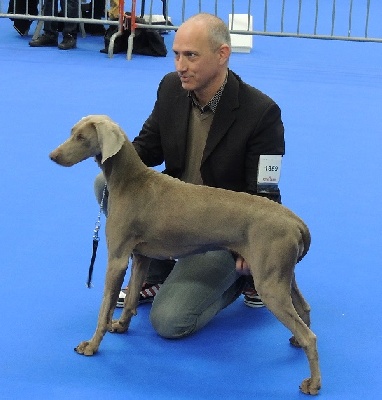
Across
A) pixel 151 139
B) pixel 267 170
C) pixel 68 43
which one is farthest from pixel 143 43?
pixel 267 170

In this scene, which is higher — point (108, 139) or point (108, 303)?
point (108, 139)

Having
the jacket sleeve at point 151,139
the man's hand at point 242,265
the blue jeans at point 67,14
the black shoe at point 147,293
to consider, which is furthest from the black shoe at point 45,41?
the man's hand at point 242,265

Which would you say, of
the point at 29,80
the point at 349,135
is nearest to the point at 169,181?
the point at 349,135

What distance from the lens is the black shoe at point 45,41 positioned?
898cm

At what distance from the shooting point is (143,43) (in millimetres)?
8977

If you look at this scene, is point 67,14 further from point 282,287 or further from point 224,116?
point 282,287

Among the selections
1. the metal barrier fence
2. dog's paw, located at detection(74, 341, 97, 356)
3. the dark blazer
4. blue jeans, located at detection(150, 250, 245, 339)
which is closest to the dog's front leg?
dog's paw, located at detection(74, 341, 97, 356)

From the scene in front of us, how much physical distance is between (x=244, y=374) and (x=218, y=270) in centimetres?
54

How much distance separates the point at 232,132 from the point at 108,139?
65 centimetres

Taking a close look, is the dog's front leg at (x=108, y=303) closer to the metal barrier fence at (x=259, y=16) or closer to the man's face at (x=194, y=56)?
the man's face at (x=194, y=56)

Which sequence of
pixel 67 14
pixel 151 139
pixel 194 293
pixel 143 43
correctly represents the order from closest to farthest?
pixel 194 293 < pixel 151 139 < pixel 143 43 < pixel 67 14

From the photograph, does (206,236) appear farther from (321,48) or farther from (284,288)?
(321,48)

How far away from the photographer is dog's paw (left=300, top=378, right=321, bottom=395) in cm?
289

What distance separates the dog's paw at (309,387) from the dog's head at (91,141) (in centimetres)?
109
